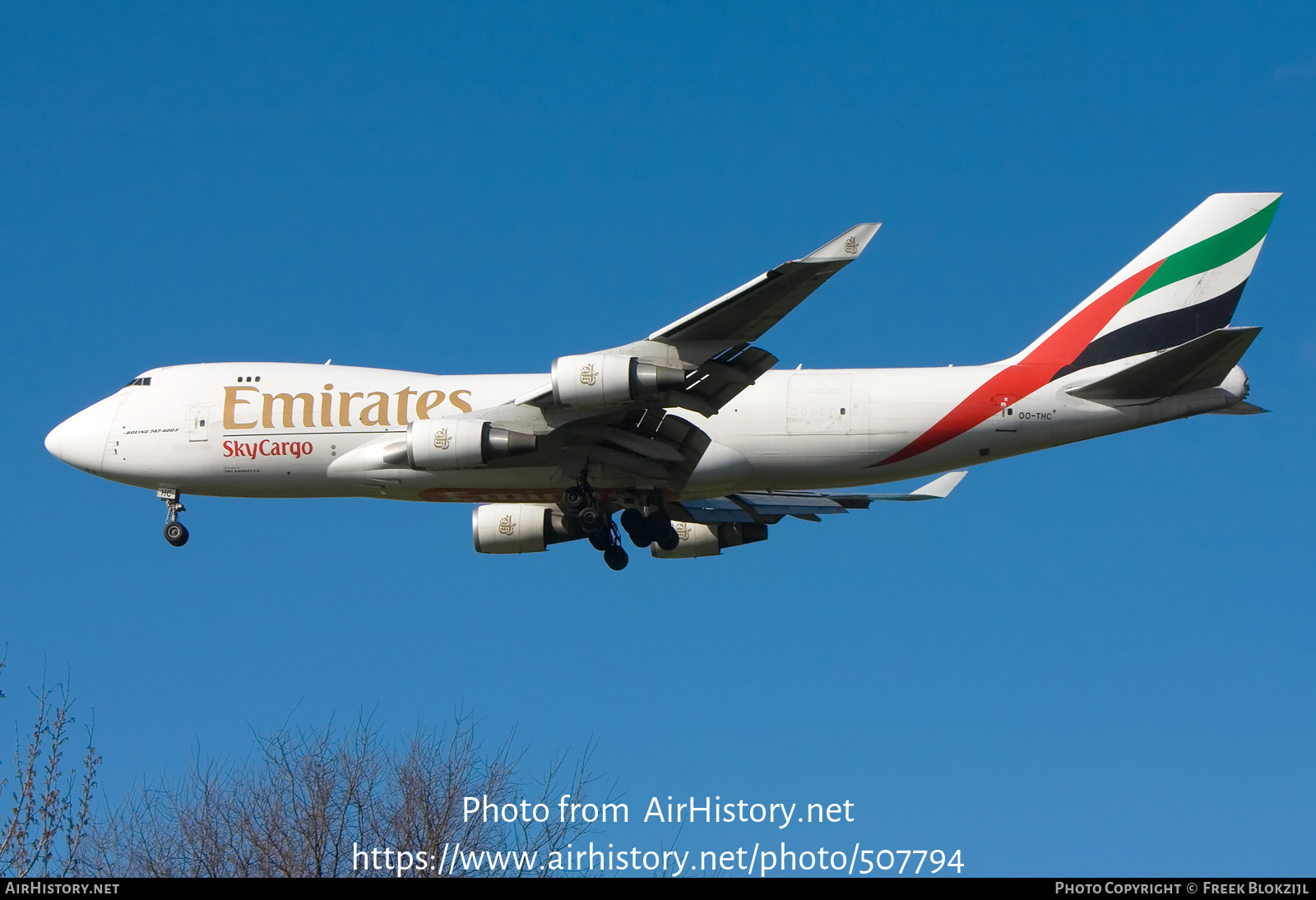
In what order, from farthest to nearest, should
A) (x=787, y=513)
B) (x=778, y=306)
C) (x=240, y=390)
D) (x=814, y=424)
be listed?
(x=787, y=513)
(x=240, y=390)
(x=814, y=424)
(x=778, y=306)

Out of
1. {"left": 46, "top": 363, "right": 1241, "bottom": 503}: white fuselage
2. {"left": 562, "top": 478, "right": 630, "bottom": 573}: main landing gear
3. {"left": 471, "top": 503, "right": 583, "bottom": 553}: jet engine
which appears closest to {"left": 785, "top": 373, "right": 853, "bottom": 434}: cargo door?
{"left": 46, "top": 363, "right": 1241, "bottom": 503}: white fuselage

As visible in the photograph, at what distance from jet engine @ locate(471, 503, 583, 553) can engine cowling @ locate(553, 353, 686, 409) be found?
24.9ft

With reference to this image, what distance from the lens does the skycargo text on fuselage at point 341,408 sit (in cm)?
3039

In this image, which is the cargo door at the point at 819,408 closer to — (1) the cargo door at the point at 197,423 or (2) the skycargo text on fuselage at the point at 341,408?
(2) the skycargo text on fuselage at the point at 341,408

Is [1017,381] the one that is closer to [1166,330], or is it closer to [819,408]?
[1166,330]

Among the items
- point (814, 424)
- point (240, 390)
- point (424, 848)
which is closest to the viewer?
point (424, 848)

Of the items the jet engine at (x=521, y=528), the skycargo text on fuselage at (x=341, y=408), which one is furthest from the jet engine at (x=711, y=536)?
the skycargo text on fuselage at (x=341, y=408)

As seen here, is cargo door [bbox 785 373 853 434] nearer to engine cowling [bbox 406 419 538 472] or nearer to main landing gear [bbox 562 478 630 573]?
main landing gear [bbox 562 478 630 573]

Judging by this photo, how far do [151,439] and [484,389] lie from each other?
7.31 m

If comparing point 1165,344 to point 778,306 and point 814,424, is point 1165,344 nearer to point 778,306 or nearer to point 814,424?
point 814,424

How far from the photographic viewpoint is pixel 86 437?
32500 mm
